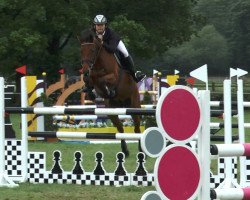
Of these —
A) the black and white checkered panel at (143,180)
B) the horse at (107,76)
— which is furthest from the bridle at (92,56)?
the black and white checkered panel at (143,180)

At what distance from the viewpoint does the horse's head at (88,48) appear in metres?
8.39

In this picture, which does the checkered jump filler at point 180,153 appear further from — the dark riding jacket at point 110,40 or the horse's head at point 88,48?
the dark riding jacket at point 110,40

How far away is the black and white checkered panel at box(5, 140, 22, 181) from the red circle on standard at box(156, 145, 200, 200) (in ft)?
13.3

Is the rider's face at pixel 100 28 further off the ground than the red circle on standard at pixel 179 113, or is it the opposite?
the rider's face at pixel 100 28

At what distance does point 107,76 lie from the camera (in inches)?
346

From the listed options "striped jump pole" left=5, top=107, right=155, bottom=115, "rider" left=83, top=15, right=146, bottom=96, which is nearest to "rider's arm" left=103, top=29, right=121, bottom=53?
"rider" left=83, top=15, right=146, bottom=96

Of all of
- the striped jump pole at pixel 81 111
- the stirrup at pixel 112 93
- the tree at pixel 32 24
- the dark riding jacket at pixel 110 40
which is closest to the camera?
the striped jump pole at pixel 81 111

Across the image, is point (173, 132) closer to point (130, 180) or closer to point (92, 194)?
point (92, 194)

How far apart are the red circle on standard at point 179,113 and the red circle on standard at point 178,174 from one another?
106mm

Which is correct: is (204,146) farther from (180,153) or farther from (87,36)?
(87,36)

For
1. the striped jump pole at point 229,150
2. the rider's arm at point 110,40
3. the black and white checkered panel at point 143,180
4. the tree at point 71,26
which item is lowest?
the black and white checkered panel at point 143,180

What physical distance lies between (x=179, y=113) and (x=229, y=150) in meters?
0.32

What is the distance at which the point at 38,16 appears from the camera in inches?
1107

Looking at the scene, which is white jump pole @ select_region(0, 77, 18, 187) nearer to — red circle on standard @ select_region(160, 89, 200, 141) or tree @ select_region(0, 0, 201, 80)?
red circle on standard @ select_region(160, 89, 200, 141)
